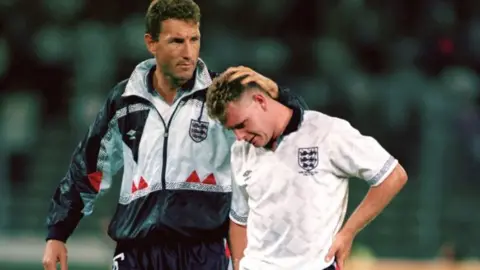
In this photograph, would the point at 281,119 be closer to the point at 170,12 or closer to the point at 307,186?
the point at 307,186

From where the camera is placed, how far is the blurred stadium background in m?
10.5

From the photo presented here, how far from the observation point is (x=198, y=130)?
15.4ft

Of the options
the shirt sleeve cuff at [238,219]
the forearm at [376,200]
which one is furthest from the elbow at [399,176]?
the shirt sleeve cuff at [238,219]

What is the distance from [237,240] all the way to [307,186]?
0.56 m

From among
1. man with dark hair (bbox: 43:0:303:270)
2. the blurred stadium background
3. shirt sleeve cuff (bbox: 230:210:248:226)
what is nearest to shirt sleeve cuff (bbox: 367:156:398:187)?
shirt sleeve cuff (bbox: 230:210:248:226)

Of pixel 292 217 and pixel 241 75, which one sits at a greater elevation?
pixel 241 75

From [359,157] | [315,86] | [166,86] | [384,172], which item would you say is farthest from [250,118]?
[315,86]

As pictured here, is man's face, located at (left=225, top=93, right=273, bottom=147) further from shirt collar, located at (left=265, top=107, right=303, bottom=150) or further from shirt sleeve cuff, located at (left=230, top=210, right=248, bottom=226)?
shirt sleeve cuff, located at (left=230, top=210, right=248, bottom=226)

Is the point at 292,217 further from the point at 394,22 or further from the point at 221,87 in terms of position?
the point at 394,22

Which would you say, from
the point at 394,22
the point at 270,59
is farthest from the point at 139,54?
the point at 394,22

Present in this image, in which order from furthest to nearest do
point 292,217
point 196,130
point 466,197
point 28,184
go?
point 28,184 → point 466,197 → point 196,130 → point 292,217

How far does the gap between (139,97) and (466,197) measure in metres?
6.37

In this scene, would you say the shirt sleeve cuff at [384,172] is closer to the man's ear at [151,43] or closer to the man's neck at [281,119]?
the man's neck at [281,119]

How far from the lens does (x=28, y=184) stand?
11.8 metres
